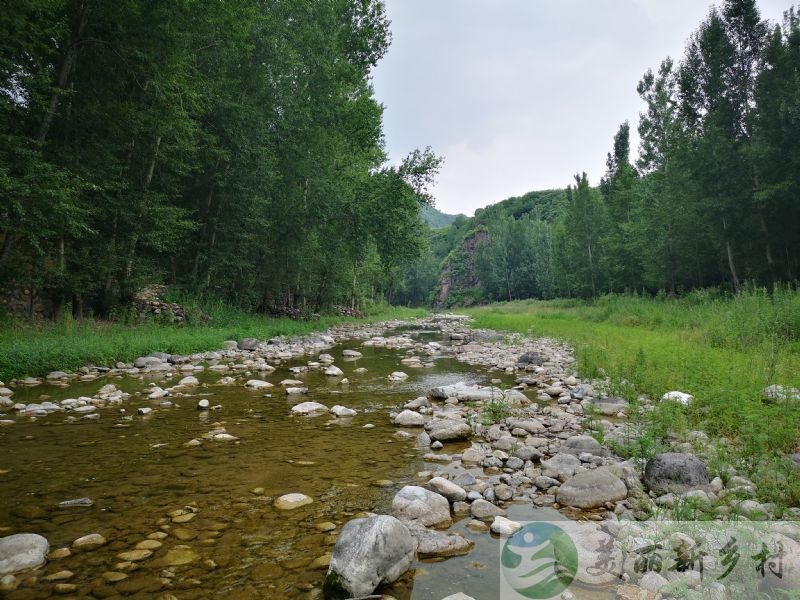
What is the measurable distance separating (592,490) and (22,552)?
14.7ft

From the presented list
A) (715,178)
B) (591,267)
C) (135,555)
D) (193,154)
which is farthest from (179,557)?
(591,267)

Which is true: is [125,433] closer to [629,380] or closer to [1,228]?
[1,228]

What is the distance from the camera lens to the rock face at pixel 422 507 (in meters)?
3.40

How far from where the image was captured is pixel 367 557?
8.27 ft

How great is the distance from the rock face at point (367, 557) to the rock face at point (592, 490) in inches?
66.7

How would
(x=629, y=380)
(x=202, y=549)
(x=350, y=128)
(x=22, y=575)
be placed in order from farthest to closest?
(x=350, y=128) → (x=629, y=380) → (x=202, y=549) → (x=22, y=575)

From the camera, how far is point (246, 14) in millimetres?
14375

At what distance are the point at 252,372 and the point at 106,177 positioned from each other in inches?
333

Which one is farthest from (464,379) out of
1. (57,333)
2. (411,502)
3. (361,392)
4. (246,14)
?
(246,14)

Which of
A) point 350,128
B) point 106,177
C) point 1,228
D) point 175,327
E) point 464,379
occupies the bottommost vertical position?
point 464,379

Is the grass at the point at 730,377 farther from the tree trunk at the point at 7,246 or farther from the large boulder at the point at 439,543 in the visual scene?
the tree trunk at the point at 7,246

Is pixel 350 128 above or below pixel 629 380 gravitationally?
above

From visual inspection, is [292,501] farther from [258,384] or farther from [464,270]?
[464,270]

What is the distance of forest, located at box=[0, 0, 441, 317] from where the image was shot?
10359 mm
